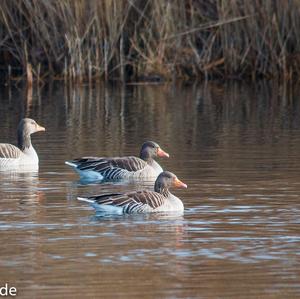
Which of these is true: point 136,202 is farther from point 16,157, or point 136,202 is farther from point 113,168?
point 16,157

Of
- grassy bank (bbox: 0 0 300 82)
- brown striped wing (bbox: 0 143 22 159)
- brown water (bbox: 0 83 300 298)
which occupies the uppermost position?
grassy bank (bbox: 0 0 300 82)

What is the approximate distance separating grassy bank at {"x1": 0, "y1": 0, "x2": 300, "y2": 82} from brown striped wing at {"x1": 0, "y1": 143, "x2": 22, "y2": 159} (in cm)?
1055

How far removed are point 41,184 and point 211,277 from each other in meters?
5.88

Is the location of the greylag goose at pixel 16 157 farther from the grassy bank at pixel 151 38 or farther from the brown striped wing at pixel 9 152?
the grassy bank at pixel 151 38

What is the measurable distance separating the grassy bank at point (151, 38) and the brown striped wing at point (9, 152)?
1055 centimetres

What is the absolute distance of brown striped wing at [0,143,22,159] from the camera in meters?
17.4

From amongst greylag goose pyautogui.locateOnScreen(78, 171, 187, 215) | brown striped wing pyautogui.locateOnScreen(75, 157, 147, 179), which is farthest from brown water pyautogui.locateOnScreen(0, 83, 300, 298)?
brown striped wing pyautogui.locateOnScreen(75, 157, 147, 179)

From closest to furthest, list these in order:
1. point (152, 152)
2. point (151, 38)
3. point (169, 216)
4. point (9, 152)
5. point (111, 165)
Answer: point (169, 216) < point (111, 165) < point (152, 152) < point (9, 152) < point (151, 38)

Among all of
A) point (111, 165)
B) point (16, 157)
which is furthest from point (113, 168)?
point (16, 157)

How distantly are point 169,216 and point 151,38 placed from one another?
1596cm

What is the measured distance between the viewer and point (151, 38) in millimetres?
28375

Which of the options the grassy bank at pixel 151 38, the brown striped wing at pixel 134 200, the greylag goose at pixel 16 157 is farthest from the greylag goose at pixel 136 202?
the grassy bank at pixel 151 38

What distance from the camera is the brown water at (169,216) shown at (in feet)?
31.5

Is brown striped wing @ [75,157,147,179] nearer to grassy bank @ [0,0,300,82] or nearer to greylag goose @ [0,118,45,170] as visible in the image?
greylag goose @ [0,118,45,170]
